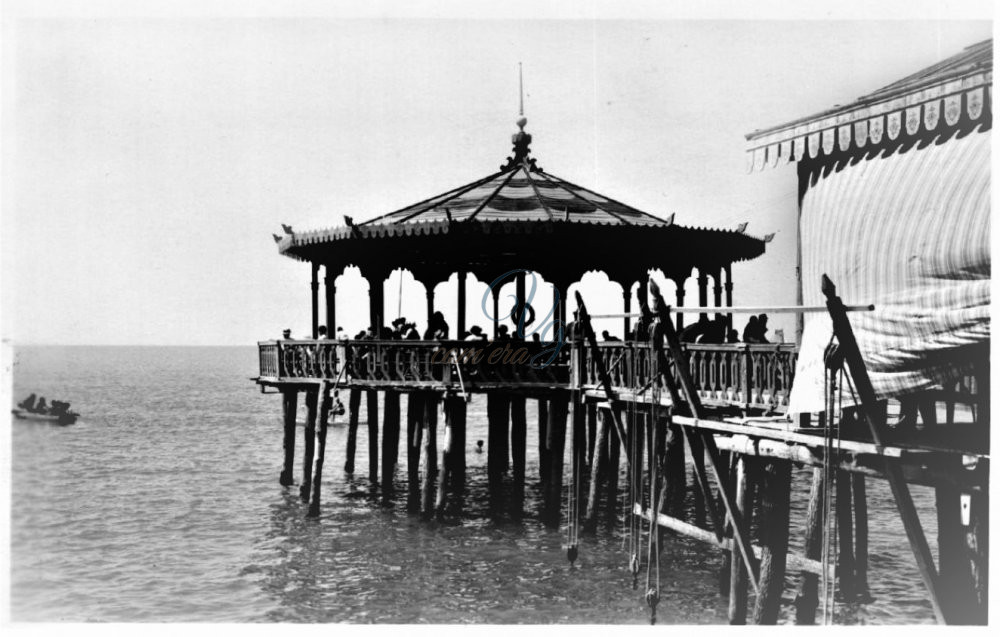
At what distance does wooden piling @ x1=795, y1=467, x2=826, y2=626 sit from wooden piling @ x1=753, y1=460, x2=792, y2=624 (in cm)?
152

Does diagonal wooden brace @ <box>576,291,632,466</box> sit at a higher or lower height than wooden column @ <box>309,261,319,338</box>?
lower

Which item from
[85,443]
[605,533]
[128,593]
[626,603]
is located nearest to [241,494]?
[128,593]

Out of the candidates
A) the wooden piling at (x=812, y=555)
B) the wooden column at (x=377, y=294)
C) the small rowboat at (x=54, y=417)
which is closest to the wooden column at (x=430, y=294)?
the wooden column at (x=377, y=294)

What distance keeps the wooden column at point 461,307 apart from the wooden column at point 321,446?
341 centimetres

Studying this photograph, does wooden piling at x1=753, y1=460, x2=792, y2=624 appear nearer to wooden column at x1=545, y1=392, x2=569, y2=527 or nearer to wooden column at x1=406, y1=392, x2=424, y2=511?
wooden column at x1=545, y1=392, x2=569, y2=527

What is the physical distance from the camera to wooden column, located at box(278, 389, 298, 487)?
1070 inches

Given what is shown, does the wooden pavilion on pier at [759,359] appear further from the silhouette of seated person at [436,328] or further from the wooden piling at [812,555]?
the silhouette of seated person at [436,328]

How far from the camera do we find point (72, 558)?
74.2 ft

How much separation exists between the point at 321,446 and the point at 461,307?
5.33 meters

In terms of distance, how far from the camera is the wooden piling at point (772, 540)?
12070mm

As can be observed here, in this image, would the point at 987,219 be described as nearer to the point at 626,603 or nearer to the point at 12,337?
the point at 626,603

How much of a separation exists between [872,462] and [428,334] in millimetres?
13829

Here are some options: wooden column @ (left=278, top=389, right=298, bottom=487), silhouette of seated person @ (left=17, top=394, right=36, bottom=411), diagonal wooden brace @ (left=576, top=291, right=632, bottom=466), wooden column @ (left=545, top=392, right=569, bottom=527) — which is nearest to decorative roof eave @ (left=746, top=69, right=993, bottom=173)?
diagonal wooden brace @ (left=576, top=291, right=632, bottom=466)

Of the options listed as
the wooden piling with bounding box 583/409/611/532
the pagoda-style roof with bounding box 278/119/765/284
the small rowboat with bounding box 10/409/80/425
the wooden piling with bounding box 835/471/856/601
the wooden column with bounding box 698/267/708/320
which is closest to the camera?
the wooden piling with bounding box 835/471/856/601
